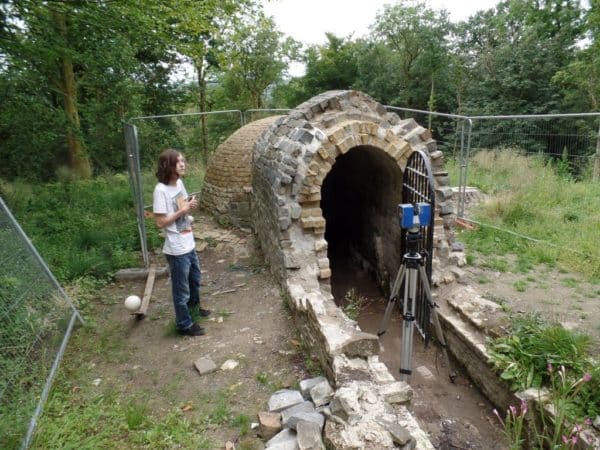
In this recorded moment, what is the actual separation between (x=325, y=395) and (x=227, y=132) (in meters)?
15.3

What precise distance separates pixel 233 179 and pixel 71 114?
17.6 ft

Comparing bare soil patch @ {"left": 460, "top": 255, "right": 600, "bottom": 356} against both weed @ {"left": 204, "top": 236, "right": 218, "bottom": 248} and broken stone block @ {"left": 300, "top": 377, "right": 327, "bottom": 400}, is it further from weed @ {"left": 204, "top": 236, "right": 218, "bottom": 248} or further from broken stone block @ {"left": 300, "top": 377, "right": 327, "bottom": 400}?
weed @ {"left": 204, "top": 236, "right": 218, "bottom": 248}

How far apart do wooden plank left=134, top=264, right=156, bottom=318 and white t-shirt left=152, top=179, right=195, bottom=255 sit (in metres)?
1.35

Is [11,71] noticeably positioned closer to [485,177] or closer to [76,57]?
[76,57]

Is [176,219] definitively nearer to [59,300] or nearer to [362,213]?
[59,300]

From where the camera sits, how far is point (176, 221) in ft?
13.2

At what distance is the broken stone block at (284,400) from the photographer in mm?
3113

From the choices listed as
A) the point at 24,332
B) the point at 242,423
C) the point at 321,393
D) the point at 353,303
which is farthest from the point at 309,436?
the point at 353,303

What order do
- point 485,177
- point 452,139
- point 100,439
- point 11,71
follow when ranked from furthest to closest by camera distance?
point 452,139 < point 485,177 < point 11,71 < point 100,439

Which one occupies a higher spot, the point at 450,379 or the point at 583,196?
the point at 583,196

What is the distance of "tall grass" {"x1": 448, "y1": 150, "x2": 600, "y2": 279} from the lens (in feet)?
19.6

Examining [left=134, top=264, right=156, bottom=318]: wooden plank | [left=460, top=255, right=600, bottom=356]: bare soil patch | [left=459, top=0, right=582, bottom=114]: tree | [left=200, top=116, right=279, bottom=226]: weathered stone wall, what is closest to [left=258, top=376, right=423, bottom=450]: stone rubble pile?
[left=460, top=255, right=600, bottom=356]: bare soil patch

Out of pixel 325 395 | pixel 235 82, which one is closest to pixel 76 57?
pixel 325 395

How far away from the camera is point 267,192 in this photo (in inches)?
224
